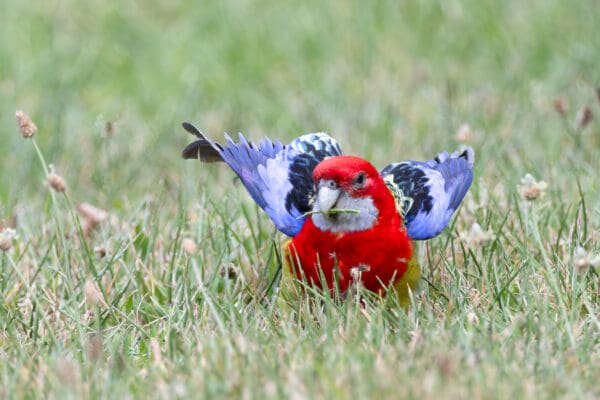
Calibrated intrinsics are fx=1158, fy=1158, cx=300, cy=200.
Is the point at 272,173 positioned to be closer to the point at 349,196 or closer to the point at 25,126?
the point at 349,196

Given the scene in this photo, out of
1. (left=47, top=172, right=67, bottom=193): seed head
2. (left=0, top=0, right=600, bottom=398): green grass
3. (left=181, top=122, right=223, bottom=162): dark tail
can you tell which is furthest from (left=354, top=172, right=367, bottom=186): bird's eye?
(left=47, top=172, right=67, bottom=193): seed head

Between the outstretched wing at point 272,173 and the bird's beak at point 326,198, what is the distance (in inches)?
7.0

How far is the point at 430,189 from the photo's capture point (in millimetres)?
3379

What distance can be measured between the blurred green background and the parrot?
2.73 ft

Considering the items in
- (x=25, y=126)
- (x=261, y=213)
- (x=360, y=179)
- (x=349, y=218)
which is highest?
(x=25, y=126)

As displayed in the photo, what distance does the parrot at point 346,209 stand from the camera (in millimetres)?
3078

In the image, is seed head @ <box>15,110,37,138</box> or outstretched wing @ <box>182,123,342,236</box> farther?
outstretched wing @ <box>182,123,342,236</box>

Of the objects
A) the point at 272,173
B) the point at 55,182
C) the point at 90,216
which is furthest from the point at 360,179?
the point at 90,216

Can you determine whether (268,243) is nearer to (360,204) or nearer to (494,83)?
(360,204)

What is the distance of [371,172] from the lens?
3.12 metres

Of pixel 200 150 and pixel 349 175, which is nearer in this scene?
pixel 349 175

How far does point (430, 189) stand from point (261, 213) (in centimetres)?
95

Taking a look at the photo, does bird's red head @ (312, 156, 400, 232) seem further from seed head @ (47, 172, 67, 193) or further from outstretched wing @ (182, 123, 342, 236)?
seed head @ (47, 172, 67, 193)

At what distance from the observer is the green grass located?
8.46 feet
